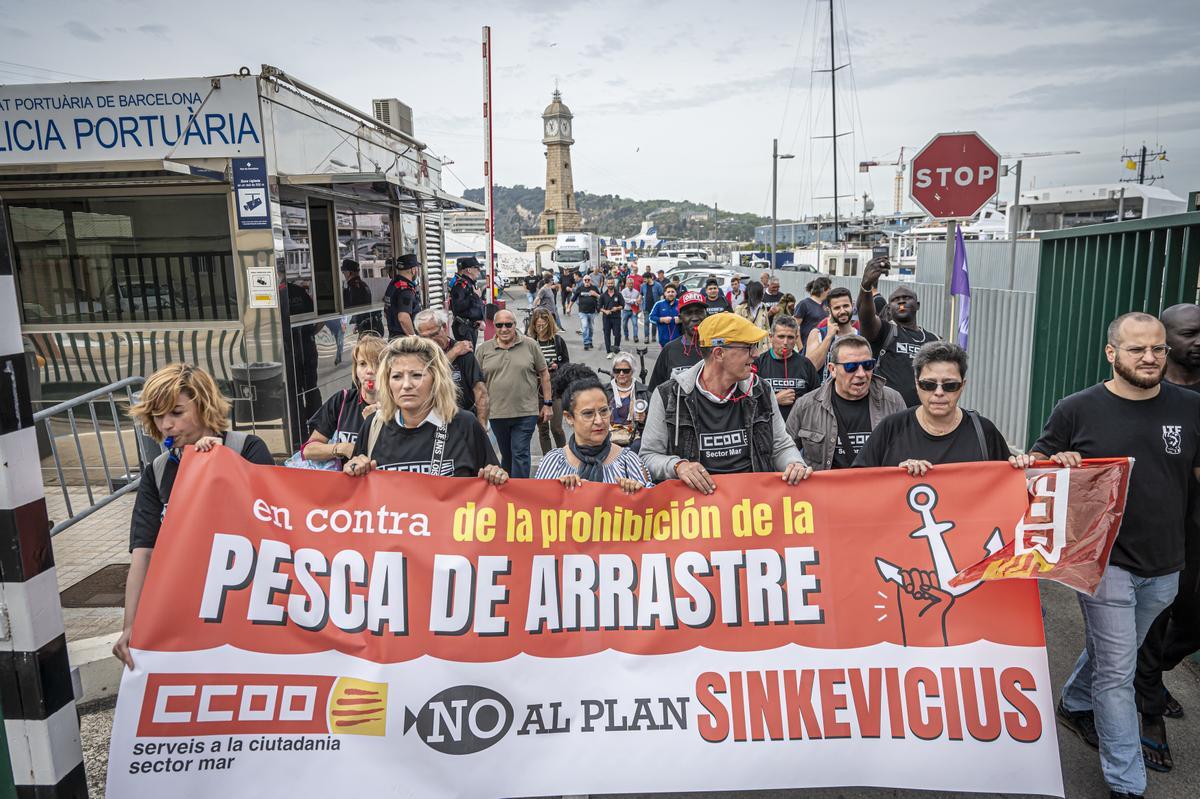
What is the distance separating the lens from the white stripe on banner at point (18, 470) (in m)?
2.55

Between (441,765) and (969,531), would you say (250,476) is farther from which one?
(969,531)

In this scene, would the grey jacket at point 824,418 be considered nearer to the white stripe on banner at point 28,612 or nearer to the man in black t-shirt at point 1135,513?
the man in black t-shirt at point 1135,513

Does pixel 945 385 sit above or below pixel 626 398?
above

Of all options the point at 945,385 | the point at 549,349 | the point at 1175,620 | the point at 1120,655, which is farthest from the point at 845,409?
the point at 549,349

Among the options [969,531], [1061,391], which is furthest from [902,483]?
[1061,391]

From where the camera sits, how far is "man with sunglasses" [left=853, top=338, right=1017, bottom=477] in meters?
3.68

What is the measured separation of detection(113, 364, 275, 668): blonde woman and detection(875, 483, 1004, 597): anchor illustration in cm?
287

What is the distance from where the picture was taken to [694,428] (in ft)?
13.8

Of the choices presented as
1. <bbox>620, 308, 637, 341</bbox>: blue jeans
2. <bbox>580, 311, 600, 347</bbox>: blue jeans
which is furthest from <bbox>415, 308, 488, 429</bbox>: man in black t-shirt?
<bbox>620, 308, 637, 341</bbox>: blue jeans

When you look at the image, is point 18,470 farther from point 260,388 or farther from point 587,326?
point 587,326

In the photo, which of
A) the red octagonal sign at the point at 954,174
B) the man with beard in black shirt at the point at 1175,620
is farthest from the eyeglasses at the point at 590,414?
the red octagonal sign at the point at 954,174

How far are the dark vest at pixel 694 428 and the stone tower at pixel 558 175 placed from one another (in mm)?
114148

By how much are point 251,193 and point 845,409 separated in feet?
21.7

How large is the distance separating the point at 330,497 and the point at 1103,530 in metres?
3.41
